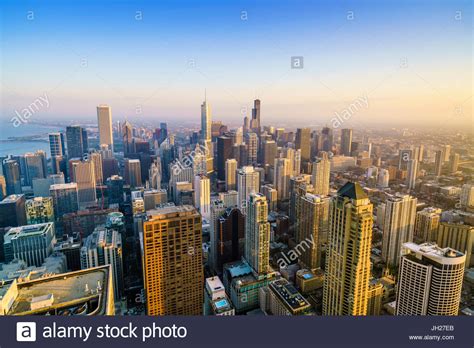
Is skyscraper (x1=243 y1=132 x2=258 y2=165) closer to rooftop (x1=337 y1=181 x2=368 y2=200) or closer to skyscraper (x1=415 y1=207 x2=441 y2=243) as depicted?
skyscraper (x1=415 y1=207 x2=441 y2=243)

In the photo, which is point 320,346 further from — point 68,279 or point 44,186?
point 44,186

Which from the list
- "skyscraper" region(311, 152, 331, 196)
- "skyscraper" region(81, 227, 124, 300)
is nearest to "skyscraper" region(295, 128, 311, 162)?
"skyscraper" region(311, 152, 331, 196)

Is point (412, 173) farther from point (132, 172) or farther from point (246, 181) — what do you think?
point (132, 172)

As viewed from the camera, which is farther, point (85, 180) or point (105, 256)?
point (85, 180)

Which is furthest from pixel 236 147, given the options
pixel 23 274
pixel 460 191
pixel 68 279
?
pixel 68 279

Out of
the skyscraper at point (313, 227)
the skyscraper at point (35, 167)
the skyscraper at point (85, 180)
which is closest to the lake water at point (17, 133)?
the skyscraper at point (35, 167)

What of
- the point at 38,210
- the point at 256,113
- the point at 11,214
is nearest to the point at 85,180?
the point at 38,210
